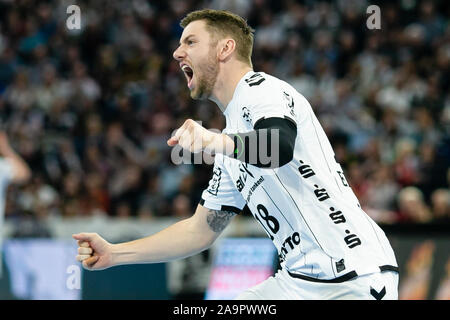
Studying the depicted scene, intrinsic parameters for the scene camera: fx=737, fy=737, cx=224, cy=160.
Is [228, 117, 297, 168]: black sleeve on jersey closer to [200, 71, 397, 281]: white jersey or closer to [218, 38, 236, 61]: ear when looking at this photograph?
[200, 71, 397, 281]: white jersey

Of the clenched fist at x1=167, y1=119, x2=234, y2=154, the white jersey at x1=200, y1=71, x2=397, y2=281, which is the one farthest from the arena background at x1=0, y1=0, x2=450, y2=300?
the clenched fist at x1=167, y1=119, x2=234, y2=154

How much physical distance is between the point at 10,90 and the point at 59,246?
5.53 m

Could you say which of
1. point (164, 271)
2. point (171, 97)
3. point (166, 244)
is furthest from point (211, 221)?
point (171, 97)

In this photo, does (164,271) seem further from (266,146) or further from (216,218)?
(266,146)

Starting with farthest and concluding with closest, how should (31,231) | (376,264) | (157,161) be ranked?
1. (157,161)
2. (31,231)
3. (376,264)

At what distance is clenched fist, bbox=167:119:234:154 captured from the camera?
365 centimetres

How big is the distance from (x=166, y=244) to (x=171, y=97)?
9568 millimetres

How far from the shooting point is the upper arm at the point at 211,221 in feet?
16.1

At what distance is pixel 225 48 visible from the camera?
14.9ft

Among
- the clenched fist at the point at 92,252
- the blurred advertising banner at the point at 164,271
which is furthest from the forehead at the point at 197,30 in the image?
the blurred advertising banner at the point at 164,271

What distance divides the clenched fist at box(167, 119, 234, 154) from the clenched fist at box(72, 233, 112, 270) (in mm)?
1110

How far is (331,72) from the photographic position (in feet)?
46.7

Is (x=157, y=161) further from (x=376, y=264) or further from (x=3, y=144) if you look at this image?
(x=376, y=264)

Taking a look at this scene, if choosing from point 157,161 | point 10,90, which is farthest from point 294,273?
point 10,90
